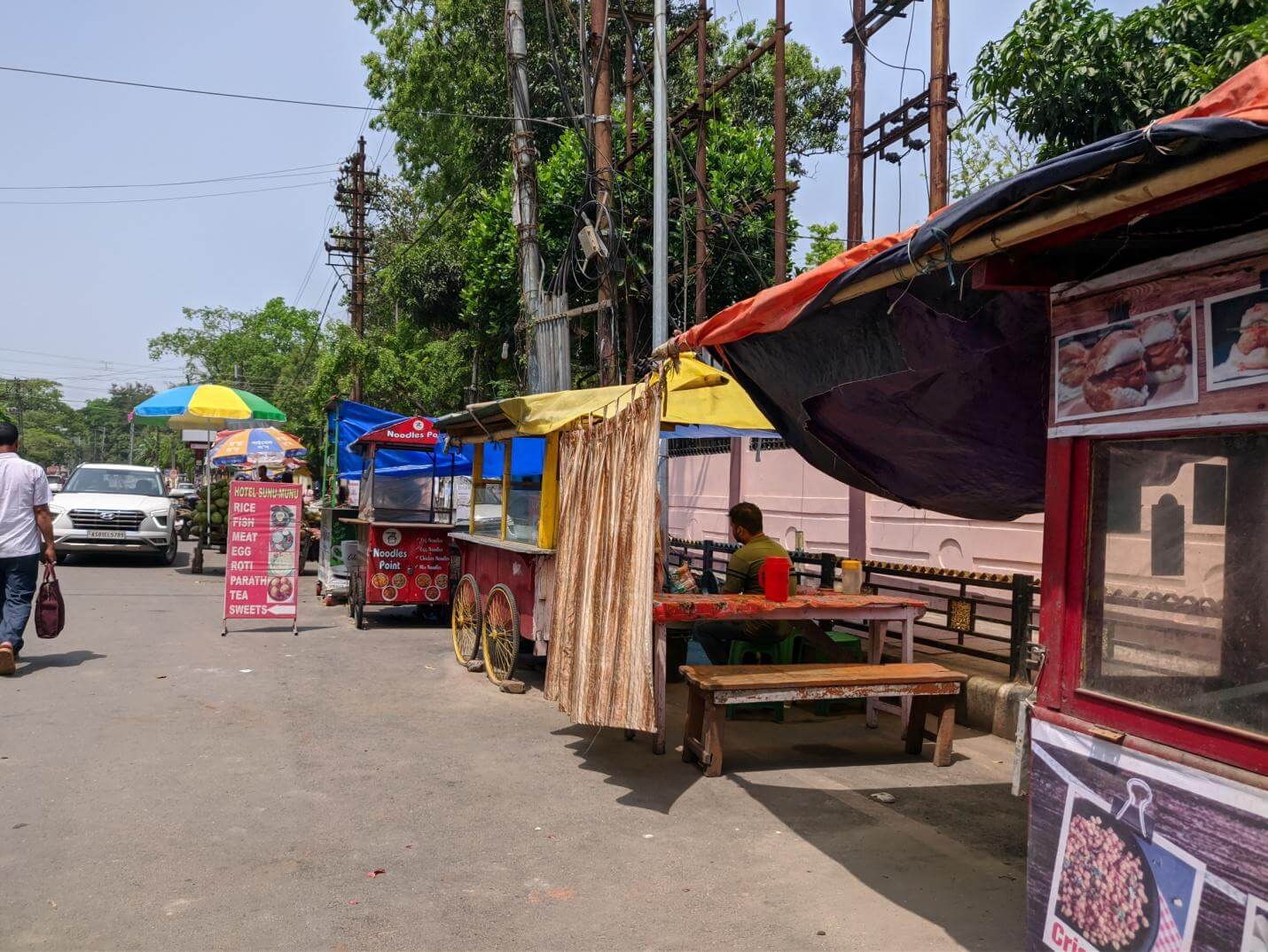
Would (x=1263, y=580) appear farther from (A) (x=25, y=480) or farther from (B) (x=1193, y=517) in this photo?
(A) (x=25, y=480)

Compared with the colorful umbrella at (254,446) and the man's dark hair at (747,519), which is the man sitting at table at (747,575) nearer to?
the man's dark hair at (747,519)

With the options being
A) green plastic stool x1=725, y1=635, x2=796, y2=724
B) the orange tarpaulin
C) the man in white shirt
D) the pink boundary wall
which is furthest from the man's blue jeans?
the pink boundary wall

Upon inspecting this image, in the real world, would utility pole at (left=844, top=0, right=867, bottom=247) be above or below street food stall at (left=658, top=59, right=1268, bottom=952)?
above

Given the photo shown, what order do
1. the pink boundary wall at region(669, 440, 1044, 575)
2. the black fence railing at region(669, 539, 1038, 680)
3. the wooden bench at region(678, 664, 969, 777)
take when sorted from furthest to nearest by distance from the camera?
the pink boundary wall at region(669, 440, 1044, 575), the black fence railing at region(669, 539, 1038, 680), the wooden bench at region(678, 664, 969, 777)

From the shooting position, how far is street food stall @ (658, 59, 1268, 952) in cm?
250

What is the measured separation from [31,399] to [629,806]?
112 m

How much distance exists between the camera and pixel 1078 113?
9477 mm

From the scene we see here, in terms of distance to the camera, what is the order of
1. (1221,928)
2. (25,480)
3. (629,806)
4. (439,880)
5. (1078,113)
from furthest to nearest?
(1078,113)
(25,480)
(629,806)
(439,880)
(1221,928)

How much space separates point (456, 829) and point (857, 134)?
11.4 meters

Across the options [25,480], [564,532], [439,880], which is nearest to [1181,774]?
[439,880]

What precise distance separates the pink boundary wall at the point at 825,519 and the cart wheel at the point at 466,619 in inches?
220

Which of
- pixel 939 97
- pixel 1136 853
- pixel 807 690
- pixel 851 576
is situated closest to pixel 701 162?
pixel 939 97

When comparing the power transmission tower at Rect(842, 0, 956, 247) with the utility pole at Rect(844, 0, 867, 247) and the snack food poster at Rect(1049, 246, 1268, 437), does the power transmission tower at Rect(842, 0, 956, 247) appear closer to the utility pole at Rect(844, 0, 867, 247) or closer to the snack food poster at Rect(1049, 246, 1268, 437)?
the utility pole at Rect(844, 0, 867, 247)

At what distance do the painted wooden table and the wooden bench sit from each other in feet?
0.70
